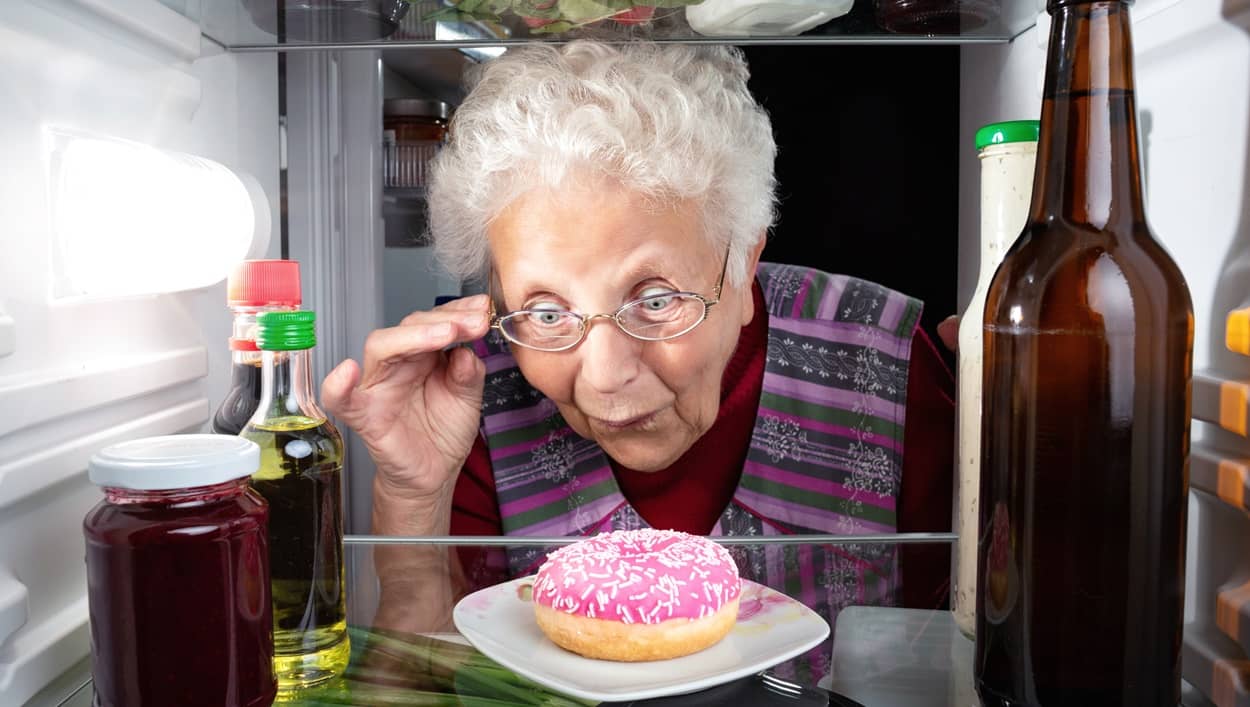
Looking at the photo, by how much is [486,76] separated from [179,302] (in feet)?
1.36

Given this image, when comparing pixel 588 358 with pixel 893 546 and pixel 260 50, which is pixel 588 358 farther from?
pixel 260 50

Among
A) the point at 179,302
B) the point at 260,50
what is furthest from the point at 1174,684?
the point at 260,50

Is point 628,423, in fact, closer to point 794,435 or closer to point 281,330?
point 794,435

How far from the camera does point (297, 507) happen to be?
820 millimetres

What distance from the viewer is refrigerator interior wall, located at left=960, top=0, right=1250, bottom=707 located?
0.74 m

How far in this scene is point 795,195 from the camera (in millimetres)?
1152

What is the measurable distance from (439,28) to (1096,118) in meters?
0.74

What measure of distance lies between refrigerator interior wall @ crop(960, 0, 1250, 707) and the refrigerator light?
0.85m

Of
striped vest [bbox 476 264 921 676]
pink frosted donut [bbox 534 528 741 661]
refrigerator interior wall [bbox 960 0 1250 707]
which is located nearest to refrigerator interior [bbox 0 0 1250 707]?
refrigerator interior wall [bbox 960 0 1250 707]

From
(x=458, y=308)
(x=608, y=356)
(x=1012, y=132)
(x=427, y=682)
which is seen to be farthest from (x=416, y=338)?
(x=1012, y=132)

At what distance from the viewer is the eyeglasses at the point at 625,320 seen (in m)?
1.15

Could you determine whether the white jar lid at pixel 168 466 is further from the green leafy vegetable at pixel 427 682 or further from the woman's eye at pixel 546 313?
the woman's eye at pixel 546 313

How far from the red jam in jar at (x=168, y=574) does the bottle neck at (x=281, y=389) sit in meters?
0.13

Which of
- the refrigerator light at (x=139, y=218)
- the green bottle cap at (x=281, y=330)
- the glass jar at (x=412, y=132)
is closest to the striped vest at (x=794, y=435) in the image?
the glass jar at (x=412, y=132)
